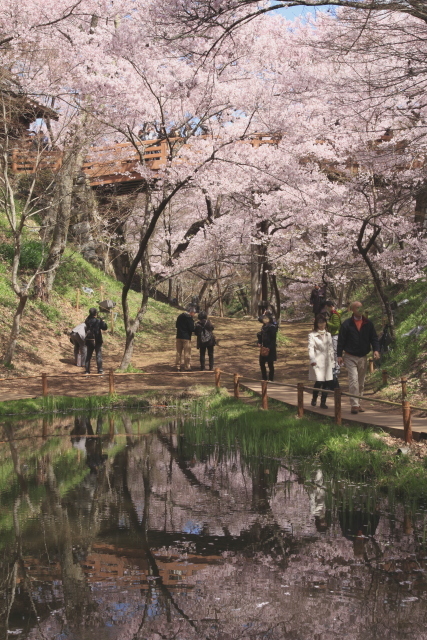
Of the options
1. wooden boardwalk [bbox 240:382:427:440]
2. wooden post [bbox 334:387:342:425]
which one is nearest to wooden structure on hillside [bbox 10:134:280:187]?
wooden boardwalk [bbox 240:382:427:440]

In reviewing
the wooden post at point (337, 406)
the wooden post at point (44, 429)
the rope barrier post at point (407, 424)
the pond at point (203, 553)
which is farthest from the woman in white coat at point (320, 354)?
the wooden post at point (44, 429)

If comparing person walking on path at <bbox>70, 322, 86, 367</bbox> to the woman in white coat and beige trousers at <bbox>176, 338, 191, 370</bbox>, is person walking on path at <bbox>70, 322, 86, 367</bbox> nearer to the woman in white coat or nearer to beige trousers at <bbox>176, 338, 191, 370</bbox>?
beige trousers at <bbox>176, 338, 191, 370</bbox>

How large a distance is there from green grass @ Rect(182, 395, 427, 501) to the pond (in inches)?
10.7

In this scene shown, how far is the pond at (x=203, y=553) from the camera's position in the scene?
14.3 feet

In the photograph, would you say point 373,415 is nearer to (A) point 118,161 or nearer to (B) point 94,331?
(B) point 94,331

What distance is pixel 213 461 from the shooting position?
32.4ft

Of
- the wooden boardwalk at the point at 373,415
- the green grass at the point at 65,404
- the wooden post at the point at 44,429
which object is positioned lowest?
the wooden post at the point at 44,429

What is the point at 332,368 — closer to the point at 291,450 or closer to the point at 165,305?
the point at 291,450

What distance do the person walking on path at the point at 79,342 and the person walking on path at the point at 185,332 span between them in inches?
104

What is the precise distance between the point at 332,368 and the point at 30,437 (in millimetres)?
5445

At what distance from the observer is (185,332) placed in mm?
19594

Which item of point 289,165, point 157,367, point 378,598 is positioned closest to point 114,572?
point 378,598

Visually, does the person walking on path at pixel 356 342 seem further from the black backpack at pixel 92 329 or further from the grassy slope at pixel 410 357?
the black backpack at pixel 92 329

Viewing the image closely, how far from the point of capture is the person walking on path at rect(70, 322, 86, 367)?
1920cm
